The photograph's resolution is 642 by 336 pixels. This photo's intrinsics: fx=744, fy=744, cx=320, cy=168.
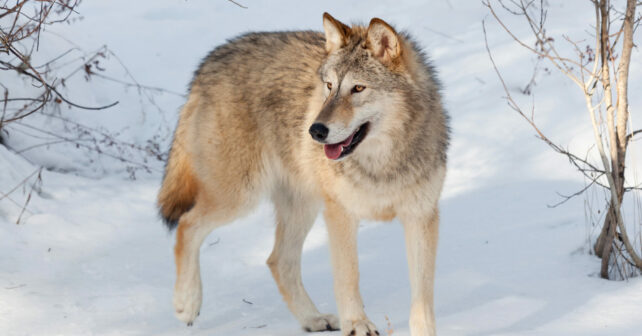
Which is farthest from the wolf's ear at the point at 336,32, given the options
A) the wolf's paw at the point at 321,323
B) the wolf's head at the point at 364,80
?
the wolf's paw at the point at 321,323

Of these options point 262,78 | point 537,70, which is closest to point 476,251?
point 262,78

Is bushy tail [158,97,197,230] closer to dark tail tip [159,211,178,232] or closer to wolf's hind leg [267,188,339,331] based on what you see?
dark tail tip [159,211,178,232]

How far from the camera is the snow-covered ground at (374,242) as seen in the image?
14.8 ft

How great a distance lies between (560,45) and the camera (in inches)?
327

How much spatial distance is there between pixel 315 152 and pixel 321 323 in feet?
3.62

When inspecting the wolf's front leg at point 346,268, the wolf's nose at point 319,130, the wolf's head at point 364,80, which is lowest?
the wolf's front leg at point 346,268

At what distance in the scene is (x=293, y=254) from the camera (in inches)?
192

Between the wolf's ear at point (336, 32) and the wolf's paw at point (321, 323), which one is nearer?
the wolf's ear at point (336, 32)

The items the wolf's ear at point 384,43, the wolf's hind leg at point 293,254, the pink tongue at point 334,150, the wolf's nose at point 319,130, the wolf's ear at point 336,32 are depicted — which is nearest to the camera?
the wolf's nose at point 319,130

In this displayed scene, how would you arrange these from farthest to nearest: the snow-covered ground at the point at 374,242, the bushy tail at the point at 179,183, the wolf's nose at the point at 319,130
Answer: the bushy tail at the point at 179,183, the snow-covered ground at the point at 374,242, the wolf's nose at the point at 319,130

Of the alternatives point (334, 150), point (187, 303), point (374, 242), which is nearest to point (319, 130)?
point (334, 150)

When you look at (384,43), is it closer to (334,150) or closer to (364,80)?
(364,80)

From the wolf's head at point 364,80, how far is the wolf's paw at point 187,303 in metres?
1.57

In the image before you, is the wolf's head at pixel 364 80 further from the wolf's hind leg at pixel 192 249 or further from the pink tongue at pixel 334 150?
the wolf's hind leg at pixel 192 249
